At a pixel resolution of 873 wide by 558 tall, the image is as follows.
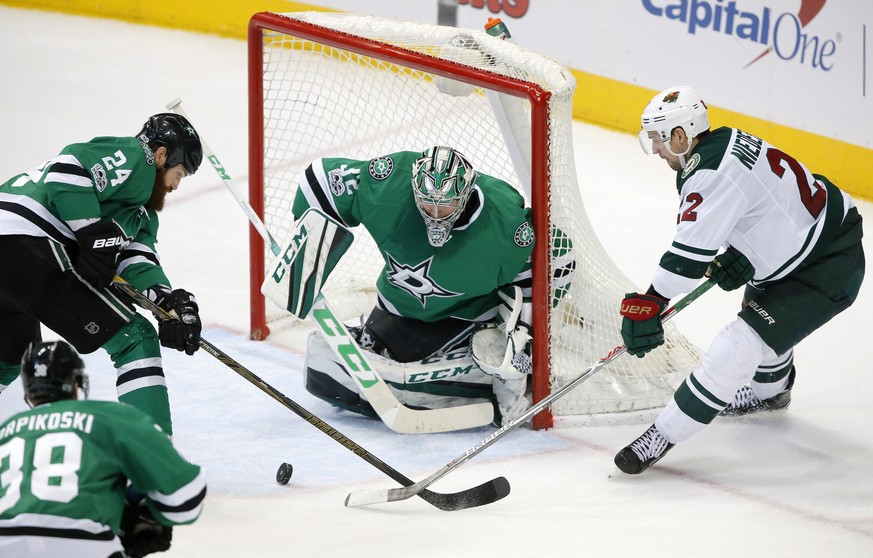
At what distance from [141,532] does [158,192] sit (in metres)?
1.34

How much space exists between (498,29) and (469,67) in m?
0.56

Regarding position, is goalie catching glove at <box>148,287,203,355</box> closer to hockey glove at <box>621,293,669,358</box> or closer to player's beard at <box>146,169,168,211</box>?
player's beard at <box>146,169,168,211</box>

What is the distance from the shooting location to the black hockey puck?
10.7ft

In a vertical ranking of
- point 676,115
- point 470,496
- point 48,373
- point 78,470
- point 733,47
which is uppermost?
point 733,47

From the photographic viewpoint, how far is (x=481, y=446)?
3336 millimetres

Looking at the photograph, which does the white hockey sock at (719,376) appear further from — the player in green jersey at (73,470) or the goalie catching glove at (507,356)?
the player in green jersey at (73,470)

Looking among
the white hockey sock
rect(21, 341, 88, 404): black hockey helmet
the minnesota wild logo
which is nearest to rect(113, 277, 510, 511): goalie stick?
the white hockey sock

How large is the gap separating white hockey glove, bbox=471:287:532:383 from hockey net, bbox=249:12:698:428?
5 centimetres

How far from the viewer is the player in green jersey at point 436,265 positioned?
350 cm

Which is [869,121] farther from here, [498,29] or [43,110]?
[43,110]

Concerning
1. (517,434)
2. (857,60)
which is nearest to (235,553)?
(517,434)

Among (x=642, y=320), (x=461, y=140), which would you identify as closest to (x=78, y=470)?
(x=642, y=320)

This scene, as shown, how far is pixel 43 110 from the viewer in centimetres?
629

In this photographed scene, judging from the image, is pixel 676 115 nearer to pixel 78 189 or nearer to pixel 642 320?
pixel 642 320
